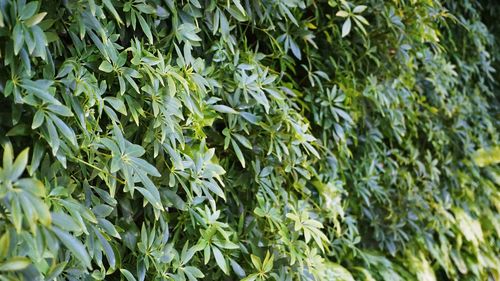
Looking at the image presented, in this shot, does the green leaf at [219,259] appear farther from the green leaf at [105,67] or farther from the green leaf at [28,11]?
the green leaf at [28,11]

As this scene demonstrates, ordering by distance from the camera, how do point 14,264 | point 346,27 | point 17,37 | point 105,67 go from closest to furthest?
point 14,264
point 17,37
point 105,67
point 346,27

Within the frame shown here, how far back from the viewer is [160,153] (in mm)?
1425

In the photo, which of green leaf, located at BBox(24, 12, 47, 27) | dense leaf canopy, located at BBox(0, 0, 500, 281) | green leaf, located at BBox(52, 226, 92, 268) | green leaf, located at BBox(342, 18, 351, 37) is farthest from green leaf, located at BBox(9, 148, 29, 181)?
green leaf, located at BBox(342, 18, 351, 37)

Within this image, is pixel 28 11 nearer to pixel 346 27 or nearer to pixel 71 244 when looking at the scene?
pixel 71 244

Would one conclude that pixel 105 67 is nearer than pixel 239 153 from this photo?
Yes

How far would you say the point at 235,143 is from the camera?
1658 mm

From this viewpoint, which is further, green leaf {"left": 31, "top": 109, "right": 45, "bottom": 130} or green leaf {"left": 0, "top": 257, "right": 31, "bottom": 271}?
green leaf {"left": 31, "top": 109, "right": 45, "bottom": 130}

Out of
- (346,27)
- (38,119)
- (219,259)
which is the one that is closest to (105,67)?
(38,119)

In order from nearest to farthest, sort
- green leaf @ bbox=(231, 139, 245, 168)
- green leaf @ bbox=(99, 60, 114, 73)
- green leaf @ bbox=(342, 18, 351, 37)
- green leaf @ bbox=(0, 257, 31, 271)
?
green leaf @ bbox=(0, 257, 31, 271) < green leaf @ bbox=(99, 60, 114, 73) < green leaf @ bbox=(231, 139, 245, 168) < green leaf @ bbox=(342, 18, 351, 37)

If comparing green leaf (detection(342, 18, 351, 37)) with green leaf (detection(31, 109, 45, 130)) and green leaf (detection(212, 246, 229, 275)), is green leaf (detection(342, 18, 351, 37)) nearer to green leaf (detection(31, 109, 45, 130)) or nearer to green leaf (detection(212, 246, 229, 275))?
green leaf (detection(212, 246, 229, 275))

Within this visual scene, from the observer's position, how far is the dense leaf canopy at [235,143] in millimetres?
1123

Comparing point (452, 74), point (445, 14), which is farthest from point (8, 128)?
point (452, 74)

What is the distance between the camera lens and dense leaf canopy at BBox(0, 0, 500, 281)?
3.68ft

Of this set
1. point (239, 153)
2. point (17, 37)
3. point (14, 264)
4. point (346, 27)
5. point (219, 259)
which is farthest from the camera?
point (346, 27)
